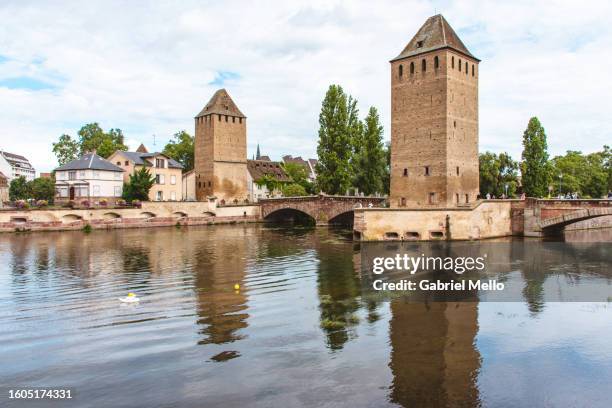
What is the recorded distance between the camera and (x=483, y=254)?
26.2 meters

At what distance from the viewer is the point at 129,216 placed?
46750 millimetres

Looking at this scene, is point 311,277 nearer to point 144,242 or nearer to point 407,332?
point 407,332

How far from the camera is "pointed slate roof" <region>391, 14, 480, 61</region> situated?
35.4 meters

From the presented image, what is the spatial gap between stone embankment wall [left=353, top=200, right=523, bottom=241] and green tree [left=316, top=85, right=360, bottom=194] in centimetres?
1598

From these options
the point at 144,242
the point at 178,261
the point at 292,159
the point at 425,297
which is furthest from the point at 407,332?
the point at 292,159

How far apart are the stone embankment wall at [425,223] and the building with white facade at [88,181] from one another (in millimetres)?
31985

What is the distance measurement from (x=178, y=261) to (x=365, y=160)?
29.5m

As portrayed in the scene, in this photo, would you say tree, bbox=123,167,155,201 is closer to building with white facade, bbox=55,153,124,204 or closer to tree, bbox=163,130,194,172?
building with white facade, bbox=55,153,124,204

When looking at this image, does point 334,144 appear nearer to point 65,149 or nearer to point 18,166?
point 65,149

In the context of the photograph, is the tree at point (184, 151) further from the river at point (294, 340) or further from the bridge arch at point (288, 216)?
the river at point (294, 340)

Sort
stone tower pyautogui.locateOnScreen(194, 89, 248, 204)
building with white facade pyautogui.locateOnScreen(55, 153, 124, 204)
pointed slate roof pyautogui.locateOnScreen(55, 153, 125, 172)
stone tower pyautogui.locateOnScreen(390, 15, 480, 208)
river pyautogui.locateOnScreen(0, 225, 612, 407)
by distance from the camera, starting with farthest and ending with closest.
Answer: stone tower pyautogui.locateOnScreen(194, 89, 248, 204), pointed slate roof pyautogui.locateOnScreen(55, 153, 125, 172), building with white facade pyautogui.locateOnScreen(55, 153, 124, 204), stone tower pyautogui.locateOnScreen(390, 15, 480, 208), river pyautogui.locateOnScreen(0, 225, 612, 407)

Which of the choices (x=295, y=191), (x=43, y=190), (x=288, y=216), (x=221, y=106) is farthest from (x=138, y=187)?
(x=295, y=191)

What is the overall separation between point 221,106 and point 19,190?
1097 inches

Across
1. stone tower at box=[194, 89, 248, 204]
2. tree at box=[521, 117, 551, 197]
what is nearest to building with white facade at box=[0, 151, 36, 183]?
stone tower at box=[194, 89, 248, 204]
